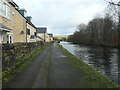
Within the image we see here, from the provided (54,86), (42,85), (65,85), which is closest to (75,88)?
(65,85)

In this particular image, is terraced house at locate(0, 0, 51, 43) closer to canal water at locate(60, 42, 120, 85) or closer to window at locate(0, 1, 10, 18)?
window at locate(0, 1, 10, 18)

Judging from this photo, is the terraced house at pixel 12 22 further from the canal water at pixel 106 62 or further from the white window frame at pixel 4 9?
the canal water at pixel 106 62

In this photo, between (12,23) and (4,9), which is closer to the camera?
(4,9)

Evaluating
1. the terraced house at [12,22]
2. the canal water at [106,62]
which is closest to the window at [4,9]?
the terraced house at [12,22]

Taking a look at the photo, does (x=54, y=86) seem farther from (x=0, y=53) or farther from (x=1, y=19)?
(x=1, y=19)

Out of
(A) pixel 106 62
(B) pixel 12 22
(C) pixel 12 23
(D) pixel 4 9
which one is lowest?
(A) pixel 106 62

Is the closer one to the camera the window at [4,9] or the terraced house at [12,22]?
the window at [4,9]

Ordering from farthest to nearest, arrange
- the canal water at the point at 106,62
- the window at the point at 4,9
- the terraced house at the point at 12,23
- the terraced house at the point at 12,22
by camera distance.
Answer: the terraced house at the point at 12,22 → the terraced house at the point at 12,23 → the window at the point at 4,9 → the canal water at the point at 106,62

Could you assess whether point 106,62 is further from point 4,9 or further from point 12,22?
point 12,22

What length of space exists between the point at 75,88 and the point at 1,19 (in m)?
12.9

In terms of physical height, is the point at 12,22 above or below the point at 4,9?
below

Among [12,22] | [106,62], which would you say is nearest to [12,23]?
[12,22]

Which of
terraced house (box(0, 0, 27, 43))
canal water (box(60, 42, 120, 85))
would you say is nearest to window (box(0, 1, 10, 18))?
terraced house (box(0, 0, 27, 43))

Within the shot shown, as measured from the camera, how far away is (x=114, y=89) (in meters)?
4.84
